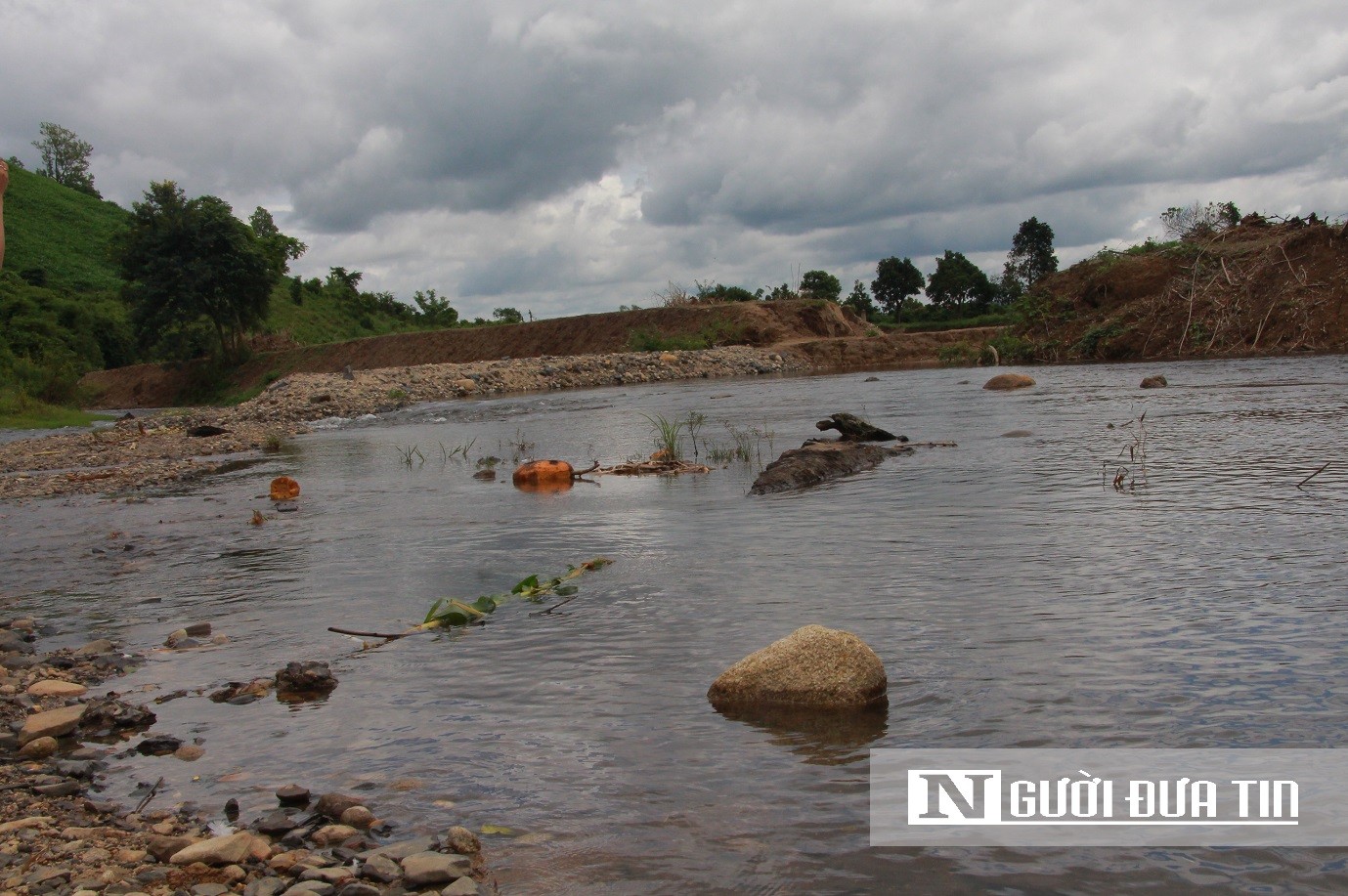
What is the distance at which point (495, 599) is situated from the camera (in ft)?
20.3

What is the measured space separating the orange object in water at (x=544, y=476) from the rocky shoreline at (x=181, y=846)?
805 centimetres

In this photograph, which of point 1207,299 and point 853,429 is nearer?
point 853,429

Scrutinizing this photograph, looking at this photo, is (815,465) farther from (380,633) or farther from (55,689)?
(55,689)

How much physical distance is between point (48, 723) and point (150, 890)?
1.86 metres

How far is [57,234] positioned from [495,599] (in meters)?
96.8

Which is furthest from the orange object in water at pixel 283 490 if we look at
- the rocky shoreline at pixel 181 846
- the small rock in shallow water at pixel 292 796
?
the small rock in shallow water at pixel 292 796

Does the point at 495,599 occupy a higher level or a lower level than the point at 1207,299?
lower

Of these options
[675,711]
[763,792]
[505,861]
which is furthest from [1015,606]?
A: [505,861]

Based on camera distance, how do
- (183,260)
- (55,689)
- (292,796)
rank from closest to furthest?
(292,796) < (55,689) < (183,260)

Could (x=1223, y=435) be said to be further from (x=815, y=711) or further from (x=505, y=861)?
(x=505, y=861)

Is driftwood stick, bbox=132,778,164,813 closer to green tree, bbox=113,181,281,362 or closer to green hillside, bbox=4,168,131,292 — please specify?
green tree, bbox=113,181,281,362

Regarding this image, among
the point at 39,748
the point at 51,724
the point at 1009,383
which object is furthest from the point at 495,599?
the point at 1009,383

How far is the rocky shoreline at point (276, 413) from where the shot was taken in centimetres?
1573

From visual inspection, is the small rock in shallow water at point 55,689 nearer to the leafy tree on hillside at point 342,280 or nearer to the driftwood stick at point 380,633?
the driftwood stick at point 380,633
